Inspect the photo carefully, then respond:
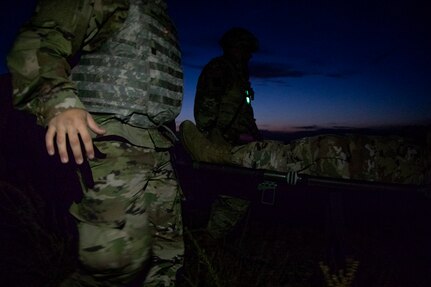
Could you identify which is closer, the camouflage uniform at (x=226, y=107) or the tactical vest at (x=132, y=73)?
the tactical vest at (x=132, y=73)

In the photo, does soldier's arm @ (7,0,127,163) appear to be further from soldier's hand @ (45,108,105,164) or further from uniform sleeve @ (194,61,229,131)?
uniform sleeve @ (194,61,229,131)

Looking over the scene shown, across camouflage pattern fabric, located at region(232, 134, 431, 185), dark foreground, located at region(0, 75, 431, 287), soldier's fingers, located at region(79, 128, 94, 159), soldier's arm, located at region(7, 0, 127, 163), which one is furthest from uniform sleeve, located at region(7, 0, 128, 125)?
camouflage pattern fabric, located at region(232, 134, 431, 185)

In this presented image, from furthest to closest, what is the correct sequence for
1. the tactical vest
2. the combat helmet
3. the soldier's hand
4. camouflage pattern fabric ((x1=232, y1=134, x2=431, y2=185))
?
the combat helmet
camouflage pattern fabric ((x1=232, y1=134, x2=431, y2=185))
the tactical vest
the soldier's hand

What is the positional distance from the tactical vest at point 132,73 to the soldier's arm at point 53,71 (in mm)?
198

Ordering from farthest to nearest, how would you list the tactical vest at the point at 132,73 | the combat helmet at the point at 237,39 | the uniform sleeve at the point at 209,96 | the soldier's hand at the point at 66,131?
the combat helmet at the point at 237,39, the uniform sleeve at the point at 209,96, the tactical vest at the point at 132,73, the soldier's hand at the point at 66,131

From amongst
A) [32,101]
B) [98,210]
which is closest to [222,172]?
[98,210]

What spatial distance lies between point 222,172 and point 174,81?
1.28 m

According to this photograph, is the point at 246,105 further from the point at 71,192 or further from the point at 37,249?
the point at 37,249

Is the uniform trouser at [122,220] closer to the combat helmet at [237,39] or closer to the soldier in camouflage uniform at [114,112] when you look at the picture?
the soldier in camouflage uniform at [114,112]

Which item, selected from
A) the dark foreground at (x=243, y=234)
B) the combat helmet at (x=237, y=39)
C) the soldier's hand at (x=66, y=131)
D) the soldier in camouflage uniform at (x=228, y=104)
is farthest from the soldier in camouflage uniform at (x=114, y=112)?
the combat helmet at (x=237, y=39)

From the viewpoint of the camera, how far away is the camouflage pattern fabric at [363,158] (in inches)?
102

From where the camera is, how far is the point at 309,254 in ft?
12.2

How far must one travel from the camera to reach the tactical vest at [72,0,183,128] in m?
1.61

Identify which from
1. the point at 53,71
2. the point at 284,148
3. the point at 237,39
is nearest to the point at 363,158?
the point at 284,148
